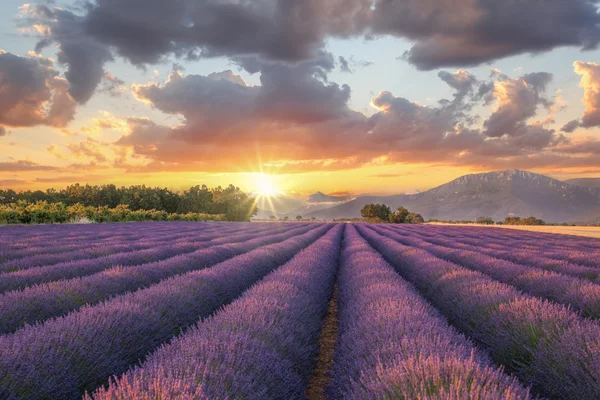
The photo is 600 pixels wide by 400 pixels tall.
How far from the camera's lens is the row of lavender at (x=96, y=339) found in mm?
2498

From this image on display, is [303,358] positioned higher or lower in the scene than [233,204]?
lower

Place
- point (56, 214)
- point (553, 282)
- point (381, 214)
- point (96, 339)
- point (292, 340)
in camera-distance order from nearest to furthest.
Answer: point (96, 339) → point (292, 340) → point (553, 282) → point (56, 214) → point (381, 214)

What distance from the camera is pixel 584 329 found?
304 centimetres

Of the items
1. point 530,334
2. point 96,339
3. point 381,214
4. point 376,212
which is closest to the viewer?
point 96,339

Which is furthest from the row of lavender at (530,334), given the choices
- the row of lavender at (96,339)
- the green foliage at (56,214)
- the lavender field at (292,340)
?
the green foliage at (56,214)

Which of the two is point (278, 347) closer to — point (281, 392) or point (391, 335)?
point (281, 392)

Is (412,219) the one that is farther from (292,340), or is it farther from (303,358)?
(292,340)

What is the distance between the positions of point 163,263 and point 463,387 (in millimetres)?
6287

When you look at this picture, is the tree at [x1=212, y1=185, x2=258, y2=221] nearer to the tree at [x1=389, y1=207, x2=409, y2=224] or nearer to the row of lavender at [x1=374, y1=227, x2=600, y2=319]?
the tree at [x1=389, y1=207, x2=409, y2=224]

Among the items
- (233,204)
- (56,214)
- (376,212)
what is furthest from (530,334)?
(376,212)

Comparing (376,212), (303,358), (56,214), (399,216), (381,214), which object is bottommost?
(399,216)

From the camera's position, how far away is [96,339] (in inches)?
121

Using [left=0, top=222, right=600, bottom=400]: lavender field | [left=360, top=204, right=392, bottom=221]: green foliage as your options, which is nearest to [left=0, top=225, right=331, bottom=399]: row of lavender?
[left=0, top=222, right=600, bottom=400]: lavender field

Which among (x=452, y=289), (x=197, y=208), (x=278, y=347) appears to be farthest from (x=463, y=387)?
(x=197, y=208)
